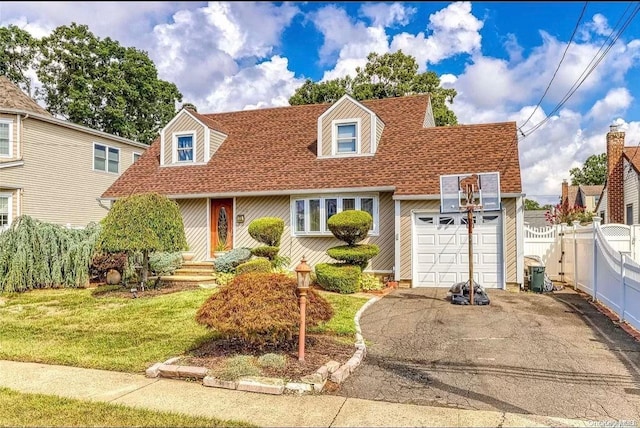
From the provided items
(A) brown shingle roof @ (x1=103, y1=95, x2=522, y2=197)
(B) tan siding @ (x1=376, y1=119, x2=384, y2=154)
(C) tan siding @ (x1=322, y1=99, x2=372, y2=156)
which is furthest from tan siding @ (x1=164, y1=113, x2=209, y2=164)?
(B) tan siding @ (x1=376, y1=119, x2=384, y2=154)

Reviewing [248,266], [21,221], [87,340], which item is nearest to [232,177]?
[248,266]

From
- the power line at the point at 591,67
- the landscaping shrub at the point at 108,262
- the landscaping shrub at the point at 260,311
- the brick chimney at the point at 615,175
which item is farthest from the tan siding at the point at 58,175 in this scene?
the brick chimney at the point at 615,175

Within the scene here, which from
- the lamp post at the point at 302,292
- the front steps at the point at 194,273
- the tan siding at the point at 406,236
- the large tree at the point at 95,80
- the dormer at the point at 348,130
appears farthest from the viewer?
the large tree at the point at 95,80

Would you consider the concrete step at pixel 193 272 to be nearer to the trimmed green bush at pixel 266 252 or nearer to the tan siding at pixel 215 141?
the trimmed green bush at pixel 266 252

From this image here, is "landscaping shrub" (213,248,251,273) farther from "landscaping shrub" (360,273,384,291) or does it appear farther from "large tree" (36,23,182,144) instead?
"large tree" (36,23,182,144)

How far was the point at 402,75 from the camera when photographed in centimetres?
2861

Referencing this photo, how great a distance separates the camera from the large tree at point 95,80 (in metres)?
34.5

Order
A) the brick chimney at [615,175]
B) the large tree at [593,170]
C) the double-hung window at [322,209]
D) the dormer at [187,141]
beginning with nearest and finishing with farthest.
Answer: the double-hung window at [322,209]
the dormer at [187,141]
the brick chimney at [615,175]
the large tree at [593,170]

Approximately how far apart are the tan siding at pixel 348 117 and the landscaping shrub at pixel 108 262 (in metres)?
7.66

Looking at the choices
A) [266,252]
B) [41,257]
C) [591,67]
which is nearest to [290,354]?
[591,67]

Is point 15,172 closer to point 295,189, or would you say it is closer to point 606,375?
point 295,189

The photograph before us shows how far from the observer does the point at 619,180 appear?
2208 centimetres

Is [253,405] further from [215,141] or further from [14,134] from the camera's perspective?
[14,134]

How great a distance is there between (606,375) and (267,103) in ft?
85.7
